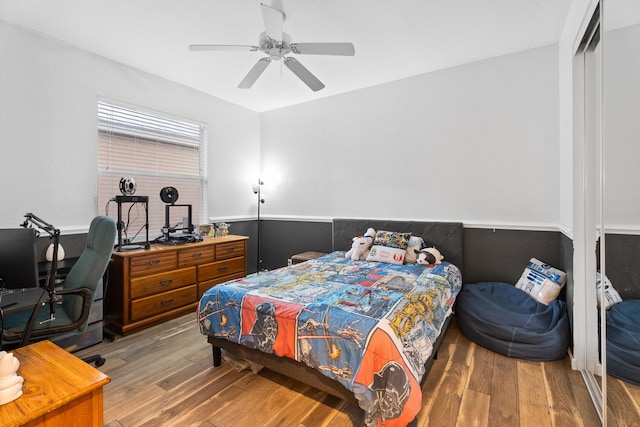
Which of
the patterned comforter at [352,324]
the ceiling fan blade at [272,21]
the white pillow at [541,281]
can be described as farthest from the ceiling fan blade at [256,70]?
the white pillow at [541,281]

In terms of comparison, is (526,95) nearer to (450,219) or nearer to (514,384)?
(450,219)

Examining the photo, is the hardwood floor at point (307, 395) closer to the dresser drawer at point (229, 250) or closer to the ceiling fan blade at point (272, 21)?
the dresser drawer at point (229, 250)

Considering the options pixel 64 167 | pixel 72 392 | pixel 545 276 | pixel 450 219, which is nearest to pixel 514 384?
pixel 545 276

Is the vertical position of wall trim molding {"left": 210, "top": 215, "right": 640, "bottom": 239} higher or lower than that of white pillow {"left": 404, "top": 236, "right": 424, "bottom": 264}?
higher

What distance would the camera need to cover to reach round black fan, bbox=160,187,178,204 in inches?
142

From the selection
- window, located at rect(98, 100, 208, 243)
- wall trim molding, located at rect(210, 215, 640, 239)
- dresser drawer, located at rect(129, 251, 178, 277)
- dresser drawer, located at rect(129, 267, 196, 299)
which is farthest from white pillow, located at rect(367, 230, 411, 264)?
window, located at rect(98, 100, 208, 243)

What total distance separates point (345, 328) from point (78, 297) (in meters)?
1.92

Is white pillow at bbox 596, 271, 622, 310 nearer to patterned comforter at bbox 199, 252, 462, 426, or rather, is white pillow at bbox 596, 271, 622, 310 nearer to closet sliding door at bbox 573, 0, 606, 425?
closet sliding door at bbox 573, 0, 606, 425

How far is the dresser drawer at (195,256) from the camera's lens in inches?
132

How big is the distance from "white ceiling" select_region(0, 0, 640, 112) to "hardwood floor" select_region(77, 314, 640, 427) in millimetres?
2787

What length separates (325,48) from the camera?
92.0 inches

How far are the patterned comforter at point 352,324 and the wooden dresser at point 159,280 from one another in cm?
111

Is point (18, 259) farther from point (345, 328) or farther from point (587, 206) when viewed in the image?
point (587, 206)

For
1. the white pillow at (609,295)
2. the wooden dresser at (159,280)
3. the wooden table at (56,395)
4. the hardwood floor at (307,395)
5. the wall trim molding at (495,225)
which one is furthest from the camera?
the wooden dresser at (159,280)
